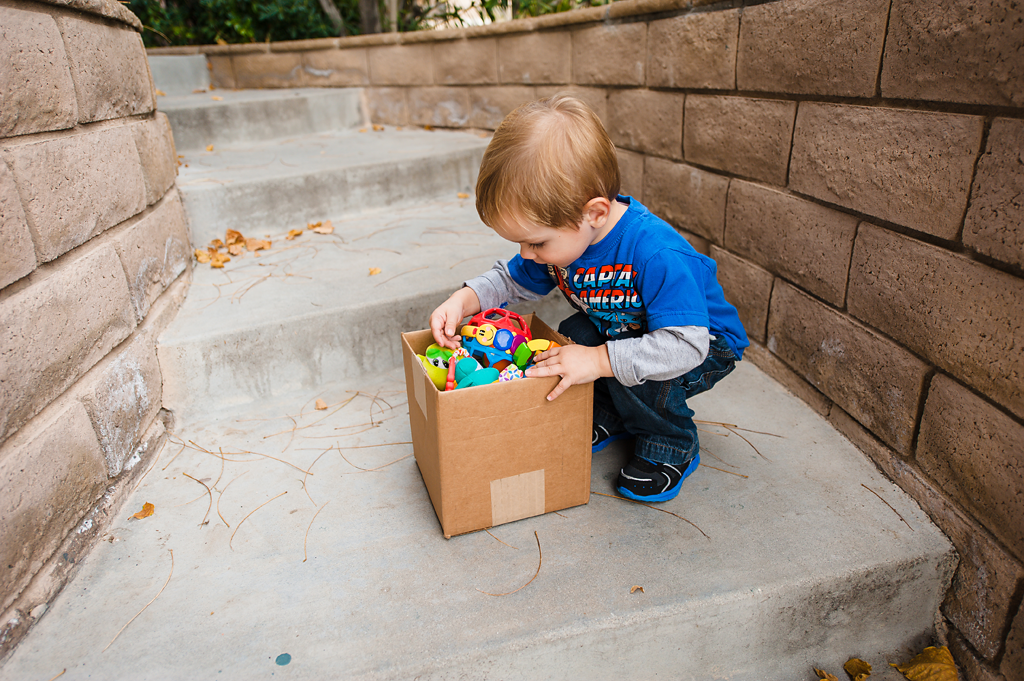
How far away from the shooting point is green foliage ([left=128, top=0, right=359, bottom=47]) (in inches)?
249

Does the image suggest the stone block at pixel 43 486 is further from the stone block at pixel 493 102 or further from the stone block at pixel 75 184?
the stone block at pixel 493 102

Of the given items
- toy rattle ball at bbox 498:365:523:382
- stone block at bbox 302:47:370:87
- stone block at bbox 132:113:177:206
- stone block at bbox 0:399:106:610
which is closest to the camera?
stone block at bbox 0:399:106:610

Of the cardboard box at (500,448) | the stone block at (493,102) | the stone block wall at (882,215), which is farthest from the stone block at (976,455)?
the stone block at (493,102)

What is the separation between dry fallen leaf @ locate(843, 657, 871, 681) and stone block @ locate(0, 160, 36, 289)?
7.06 ft

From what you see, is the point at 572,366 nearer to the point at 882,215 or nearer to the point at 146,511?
the point at 882,215

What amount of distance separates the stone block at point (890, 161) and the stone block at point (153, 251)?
215cm

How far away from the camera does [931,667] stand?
4.98 feet

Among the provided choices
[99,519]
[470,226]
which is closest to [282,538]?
[99,519]

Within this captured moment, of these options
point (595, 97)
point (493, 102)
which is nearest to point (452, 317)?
point (595, 97)

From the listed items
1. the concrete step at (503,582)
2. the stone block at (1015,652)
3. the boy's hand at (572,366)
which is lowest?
the stone block at (1015,652)

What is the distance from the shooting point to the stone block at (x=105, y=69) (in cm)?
182

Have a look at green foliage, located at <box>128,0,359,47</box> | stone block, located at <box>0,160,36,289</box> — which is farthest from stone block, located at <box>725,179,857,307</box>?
green foliage, located at <box>128,0,359,47</box>

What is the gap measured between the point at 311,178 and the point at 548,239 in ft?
7.41

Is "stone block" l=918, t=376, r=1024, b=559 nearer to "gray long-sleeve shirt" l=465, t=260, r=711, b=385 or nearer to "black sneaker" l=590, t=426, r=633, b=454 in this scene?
"gray long-sleeve shirt" l=465, t=260, r=711, b=385
